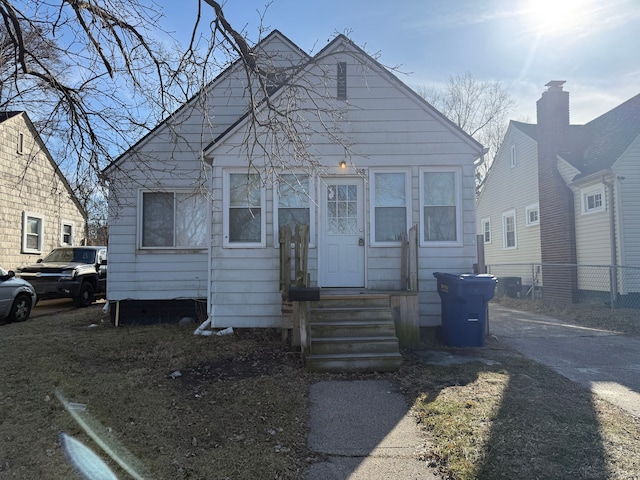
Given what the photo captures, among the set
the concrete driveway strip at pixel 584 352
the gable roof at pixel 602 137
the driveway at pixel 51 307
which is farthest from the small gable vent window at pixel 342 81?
the driveway at pixel 51 307

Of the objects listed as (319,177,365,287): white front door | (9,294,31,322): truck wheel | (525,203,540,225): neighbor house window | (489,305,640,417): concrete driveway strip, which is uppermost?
(525,203,540,225): neighbor house window

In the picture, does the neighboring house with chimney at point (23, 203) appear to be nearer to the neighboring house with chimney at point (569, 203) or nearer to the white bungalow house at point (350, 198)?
the white bungalow house at point (350, 198)

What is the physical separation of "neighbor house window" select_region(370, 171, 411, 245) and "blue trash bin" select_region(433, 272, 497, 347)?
1.22 metres

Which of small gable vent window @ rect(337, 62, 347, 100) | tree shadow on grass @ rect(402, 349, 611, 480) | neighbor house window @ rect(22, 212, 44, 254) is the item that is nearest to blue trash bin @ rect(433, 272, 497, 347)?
tree shadow on grass @ rect(402, 349, 611, 480)

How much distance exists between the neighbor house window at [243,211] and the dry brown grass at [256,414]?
6.43ft

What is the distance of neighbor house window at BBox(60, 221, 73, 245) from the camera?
57.9ft

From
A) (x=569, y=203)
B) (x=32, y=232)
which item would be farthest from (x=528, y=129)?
(x=32, y=232)

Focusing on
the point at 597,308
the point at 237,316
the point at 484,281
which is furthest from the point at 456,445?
the point at 597,308

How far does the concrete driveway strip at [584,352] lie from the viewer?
4.82m

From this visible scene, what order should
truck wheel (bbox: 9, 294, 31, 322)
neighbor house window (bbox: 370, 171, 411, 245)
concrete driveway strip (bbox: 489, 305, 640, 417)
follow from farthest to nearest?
truck wheel (bbox: 9, 294, 31, 322), neighbor house window (bbox: 370, 171, 411, 245), concrete driveway strip (bbox: 489, 305, 640, 417)

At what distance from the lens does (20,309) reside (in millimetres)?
9789

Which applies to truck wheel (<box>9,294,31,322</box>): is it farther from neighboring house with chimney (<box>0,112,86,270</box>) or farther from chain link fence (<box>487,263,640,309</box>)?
chain link fence (<box>487,263,640,309</box>)

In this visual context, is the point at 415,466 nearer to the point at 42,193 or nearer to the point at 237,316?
the point at 237,316

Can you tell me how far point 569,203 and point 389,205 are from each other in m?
9.29
